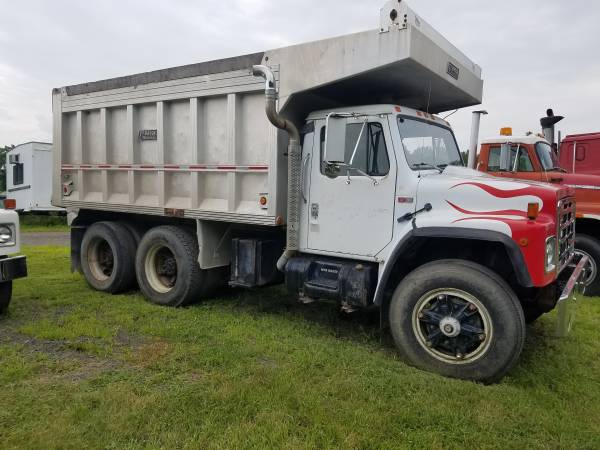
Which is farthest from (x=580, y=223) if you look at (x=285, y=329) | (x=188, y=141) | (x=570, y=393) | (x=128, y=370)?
(x=128, y=370)

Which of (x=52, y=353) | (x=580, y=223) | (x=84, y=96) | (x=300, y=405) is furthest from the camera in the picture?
(x=580, y=223)

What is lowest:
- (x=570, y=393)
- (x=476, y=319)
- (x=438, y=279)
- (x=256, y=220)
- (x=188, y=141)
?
(x=570, y=393)

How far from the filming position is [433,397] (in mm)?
3537

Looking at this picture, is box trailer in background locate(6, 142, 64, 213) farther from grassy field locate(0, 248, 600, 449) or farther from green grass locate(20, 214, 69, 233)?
grassy field locate(0, 248, 600, 449)

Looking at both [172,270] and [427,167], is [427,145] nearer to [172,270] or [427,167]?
[427,167]

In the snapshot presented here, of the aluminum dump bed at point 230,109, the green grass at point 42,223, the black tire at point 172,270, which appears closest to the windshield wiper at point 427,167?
the aluminum dump bed at point 230,109

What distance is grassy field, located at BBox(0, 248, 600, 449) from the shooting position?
3074 millimetres

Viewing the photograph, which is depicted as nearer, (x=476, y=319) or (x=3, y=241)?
(x=476, y=319)

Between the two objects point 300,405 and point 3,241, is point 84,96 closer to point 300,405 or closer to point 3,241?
point 3,241

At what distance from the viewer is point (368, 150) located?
4.71m

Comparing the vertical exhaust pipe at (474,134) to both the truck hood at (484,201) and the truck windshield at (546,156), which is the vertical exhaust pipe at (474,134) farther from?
the truck hood at (484,201)

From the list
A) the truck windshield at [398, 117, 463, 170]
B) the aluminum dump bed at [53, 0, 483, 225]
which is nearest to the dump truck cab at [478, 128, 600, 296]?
the aluminum dump bed at [53, 0, 483, 225]

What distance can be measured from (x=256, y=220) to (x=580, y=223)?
563cm

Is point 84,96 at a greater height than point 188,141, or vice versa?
point 84,96
